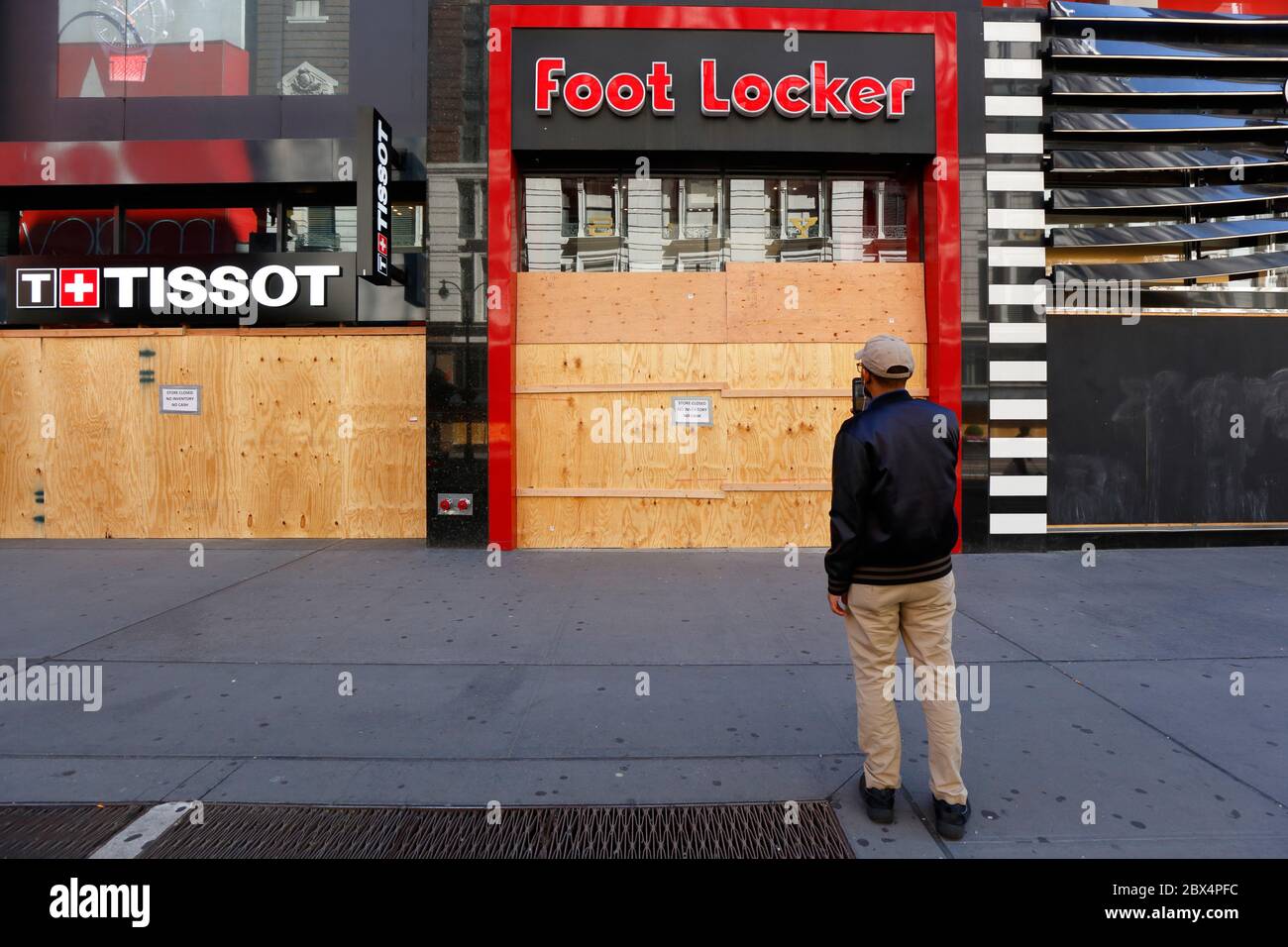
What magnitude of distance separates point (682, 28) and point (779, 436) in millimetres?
5117

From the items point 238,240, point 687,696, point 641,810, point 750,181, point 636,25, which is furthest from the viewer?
point 238,240

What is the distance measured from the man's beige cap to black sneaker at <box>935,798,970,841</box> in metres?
1.80

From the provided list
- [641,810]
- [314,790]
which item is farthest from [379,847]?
[641,810]

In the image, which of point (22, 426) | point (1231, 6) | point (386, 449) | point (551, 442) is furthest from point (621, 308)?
point (1231, 6)

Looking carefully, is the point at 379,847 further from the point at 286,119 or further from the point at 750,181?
the point at 286,119

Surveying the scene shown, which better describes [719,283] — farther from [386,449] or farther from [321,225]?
[321,225]

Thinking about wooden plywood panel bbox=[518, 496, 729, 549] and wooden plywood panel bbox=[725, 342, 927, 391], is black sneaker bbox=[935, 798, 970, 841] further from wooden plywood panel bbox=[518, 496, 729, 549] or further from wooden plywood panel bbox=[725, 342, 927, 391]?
wooden plywood panel bbox=[725, 342, 927, 391]

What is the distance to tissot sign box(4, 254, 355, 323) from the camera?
9422mm

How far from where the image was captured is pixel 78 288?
954 centimetres

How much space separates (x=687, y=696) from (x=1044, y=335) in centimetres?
701

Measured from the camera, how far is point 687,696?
4.35 metres

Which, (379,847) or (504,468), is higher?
(504,468)

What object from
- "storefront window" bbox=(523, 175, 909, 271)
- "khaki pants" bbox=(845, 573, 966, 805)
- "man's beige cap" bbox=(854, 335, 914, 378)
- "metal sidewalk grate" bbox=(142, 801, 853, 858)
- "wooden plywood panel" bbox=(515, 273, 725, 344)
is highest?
"storefront window" bbox=(523, 175, 909, 271)

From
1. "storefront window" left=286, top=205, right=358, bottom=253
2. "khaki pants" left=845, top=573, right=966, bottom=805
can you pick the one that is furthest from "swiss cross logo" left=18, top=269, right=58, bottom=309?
"khaki pants" left=845, top=573, right=966, bottom=805
